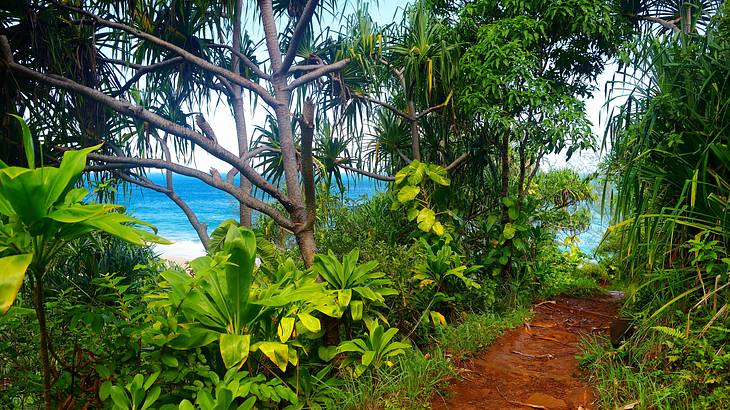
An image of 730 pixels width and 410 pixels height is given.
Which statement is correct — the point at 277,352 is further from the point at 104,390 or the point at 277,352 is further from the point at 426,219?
the point at 426,219

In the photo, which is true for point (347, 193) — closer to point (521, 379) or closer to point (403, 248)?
point (403, 248)

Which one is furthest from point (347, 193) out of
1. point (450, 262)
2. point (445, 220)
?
point (450, 262)

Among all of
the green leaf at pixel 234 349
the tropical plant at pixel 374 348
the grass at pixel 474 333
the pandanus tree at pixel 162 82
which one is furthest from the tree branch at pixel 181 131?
the green leaf at pixel 234 349

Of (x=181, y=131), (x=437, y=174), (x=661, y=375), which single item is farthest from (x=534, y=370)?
(x=181, y=131)

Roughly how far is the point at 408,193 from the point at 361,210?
5.33 feet

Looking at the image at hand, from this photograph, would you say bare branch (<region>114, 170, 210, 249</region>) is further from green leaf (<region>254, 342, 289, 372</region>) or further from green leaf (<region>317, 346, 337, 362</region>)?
green leaf (<region>254, 342, 289, 372</region>)

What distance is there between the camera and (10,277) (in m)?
1.36

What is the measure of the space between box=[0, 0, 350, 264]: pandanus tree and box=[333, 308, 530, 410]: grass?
1.13m

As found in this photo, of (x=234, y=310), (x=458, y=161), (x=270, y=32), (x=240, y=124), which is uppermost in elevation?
(x=270, y=32)

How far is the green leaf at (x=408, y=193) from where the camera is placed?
174 inches

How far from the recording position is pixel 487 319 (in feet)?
12.4

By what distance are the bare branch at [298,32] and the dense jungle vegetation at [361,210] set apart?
0.07 ft

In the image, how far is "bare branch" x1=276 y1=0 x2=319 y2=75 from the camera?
145 inches

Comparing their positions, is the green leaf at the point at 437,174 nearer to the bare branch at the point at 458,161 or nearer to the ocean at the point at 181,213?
the bare branch at the point at 458,161
